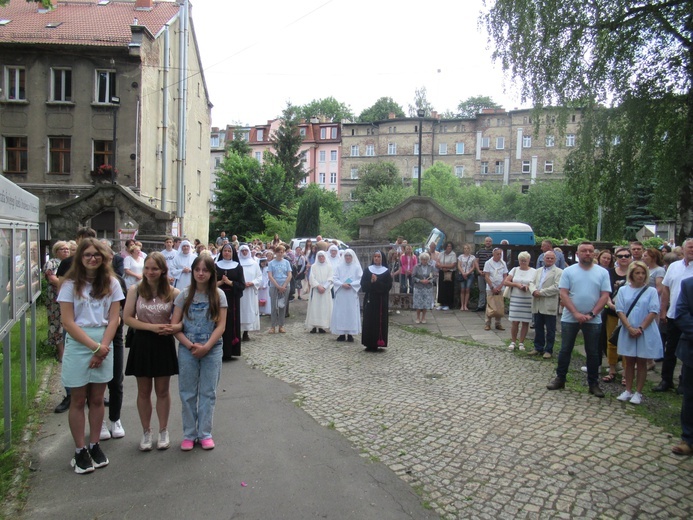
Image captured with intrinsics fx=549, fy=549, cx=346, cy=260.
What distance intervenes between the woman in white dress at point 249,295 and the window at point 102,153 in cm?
2072

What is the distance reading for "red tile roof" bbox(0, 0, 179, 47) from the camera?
29266 mm

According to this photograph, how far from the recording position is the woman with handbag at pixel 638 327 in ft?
23.3

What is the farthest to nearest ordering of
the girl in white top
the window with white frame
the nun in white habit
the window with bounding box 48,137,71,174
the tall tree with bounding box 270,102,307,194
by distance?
the tall tree with bounding box 270,102,307,194 → the window with bounding box 48,137,71,174 → the window with white frame → the nun in white habit → the girl in white top

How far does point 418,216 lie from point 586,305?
33.2 feet

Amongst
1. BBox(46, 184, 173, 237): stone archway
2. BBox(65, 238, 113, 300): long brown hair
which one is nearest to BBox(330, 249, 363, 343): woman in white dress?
BBox(65, 238, 113, 300): long brown hair

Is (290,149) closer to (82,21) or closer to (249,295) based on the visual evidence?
(82,21)

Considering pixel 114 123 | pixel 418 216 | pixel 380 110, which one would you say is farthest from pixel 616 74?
pixel 380 110

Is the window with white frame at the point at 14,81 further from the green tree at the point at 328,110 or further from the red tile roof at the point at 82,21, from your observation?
the green tree at the point at 328,110

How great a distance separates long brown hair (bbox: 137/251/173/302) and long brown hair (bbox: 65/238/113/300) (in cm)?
34

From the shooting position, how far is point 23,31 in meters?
30.1

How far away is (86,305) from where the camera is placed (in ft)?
16.1

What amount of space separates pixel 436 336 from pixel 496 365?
307 centimetres

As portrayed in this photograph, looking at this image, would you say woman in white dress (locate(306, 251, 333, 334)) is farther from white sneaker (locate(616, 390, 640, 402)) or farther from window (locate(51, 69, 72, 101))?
window (locate(51, 69, 72, 101))

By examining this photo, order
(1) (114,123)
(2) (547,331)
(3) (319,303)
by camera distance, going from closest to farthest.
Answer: (2) (547,331)
(3) (319,303)
(1) (114,123)
